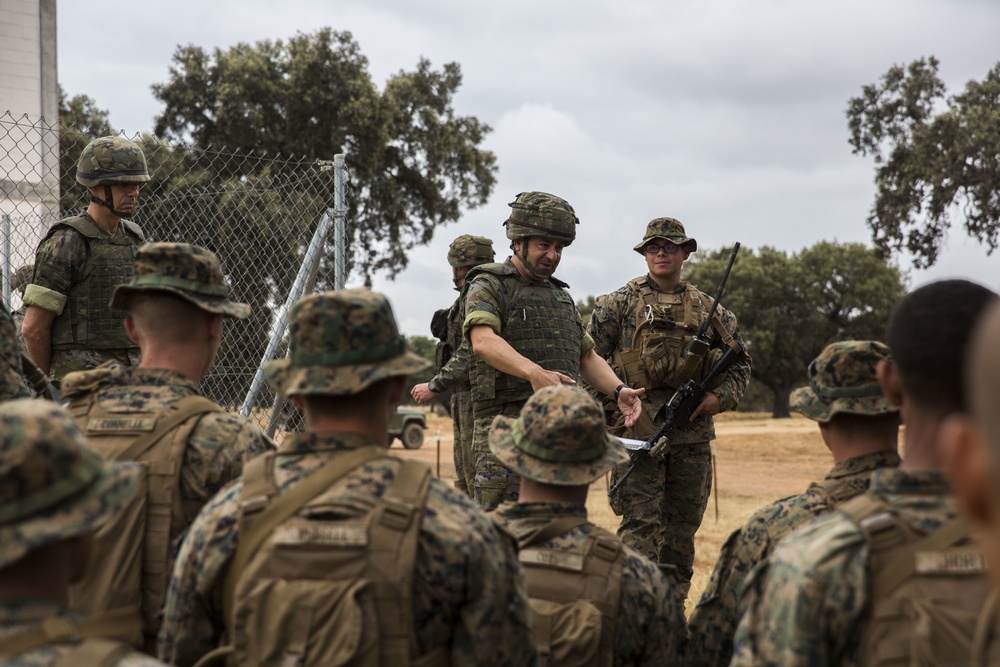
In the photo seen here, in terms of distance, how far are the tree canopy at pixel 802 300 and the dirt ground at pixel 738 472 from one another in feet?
32.8

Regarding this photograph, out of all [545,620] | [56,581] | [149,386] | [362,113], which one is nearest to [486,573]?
[545,620]

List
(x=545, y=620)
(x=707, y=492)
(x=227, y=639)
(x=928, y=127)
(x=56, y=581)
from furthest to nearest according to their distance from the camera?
A: (x=928, y=127) → (x=707, y=492) → (x=545, y=620) → (x=227, y=639) → (x=56, y=581)

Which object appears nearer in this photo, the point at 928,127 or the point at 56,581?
the point at 56,581

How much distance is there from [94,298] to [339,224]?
1503 millimetres

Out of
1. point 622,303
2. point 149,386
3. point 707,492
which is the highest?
point 622,303

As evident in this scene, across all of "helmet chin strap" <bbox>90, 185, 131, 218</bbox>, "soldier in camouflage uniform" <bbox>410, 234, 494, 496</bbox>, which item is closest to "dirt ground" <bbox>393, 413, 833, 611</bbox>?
"soldier in camouflage uniform" <bbox>410, 234, 494, 496</bbox>

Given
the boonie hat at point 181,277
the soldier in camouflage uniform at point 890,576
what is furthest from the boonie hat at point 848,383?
the boonie hat at point 181,277

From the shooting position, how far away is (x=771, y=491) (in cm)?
1791

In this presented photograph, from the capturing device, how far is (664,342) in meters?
6.98

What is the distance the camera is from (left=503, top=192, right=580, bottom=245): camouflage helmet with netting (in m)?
6.05

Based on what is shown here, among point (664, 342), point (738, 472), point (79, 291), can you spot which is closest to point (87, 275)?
point (79, 291)

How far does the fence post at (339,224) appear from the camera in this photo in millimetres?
6363

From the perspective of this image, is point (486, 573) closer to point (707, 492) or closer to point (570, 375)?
point (570, 375)

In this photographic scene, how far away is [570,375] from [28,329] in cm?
286
